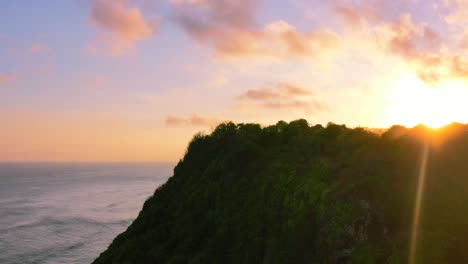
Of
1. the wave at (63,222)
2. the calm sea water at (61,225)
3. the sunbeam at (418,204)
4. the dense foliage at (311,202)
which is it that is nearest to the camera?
the sunbeam at (418,204)

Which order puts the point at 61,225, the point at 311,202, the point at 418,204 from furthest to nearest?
the point at 61,225, the point at 311,202, the point at 418,204

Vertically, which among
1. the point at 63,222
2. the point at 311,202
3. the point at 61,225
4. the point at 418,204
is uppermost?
the point at 418,204

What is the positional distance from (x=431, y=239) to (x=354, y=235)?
232 centimetres

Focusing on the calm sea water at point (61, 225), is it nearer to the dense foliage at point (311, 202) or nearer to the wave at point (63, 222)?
the wave at point (63, 222)

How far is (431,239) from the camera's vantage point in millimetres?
13539

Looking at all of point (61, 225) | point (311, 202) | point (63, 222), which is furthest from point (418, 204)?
point (63, 222)

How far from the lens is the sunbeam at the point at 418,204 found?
1315 centimetres

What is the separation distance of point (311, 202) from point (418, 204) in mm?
3780

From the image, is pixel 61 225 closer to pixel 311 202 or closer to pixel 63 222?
pixel 63 222

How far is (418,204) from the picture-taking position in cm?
1470

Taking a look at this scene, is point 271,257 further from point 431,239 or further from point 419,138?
point 419,138

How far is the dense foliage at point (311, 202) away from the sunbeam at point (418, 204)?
149 mm

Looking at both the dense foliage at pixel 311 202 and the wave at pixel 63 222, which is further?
the wave at pixel 63 222

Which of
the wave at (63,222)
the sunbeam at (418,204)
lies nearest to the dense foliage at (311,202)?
the sunbeam at (418,204)
